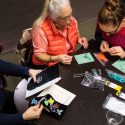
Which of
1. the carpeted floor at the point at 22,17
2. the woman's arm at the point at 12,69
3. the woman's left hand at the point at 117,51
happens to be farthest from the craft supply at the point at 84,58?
the carpeted floor at the point at 22,17

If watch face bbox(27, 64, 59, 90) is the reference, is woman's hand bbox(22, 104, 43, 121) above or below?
below

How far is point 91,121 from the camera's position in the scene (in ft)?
5.42

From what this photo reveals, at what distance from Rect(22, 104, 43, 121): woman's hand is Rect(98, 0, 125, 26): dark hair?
2.57ft

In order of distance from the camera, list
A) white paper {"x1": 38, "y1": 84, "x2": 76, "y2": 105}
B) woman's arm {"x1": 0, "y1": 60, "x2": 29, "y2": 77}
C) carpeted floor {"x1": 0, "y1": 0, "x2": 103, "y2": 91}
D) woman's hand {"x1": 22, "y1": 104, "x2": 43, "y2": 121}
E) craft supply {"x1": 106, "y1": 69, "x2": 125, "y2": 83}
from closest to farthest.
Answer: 1. woman's hand {"x1": 22, "y1": 104, "x2": 43, "y2": 121}
2. white paper {"x1": 38, "y1": 84, "x2": 76, "y2": 105}
3. craft supply {"x1": 106, "y1": 69, "x2": 125, "y2": 83}
4. woman's arm {"x1": 0, "y1": 60, "x2": 29, "y2": 77}
5. carpeted floor {"x1": 0, "y1": 0, "x2": 103, "y2": 91}

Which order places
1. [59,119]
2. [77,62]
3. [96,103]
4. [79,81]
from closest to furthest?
[59,119], [96,103], [79,81], [77,62]

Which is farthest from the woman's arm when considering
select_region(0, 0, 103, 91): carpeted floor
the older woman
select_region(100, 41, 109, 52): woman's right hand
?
select_region(0, 0, 103, 91): carpeted floor

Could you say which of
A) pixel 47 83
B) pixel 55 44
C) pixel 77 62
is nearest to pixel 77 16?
pixel 55 44

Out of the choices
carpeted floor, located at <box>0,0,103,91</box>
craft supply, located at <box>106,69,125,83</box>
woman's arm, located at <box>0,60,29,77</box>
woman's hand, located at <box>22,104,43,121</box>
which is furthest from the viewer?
carpeted floor, located at <box>0,0,103,91</box>

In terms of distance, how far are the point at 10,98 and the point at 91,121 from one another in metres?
0.77

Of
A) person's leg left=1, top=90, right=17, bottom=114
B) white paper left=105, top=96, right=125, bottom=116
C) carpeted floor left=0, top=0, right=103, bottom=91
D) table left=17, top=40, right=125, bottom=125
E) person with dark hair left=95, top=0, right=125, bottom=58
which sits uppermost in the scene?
person with dark hair left=95, top=0, right=125, bottom=58

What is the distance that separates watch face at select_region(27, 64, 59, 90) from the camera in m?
1.84

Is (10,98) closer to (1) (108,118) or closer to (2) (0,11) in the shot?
(1) (108,118)

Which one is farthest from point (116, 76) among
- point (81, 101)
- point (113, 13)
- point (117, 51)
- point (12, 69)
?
point (12, 69)

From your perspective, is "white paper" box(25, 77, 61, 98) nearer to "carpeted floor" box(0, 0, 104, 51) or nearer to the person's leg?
the person's leg
